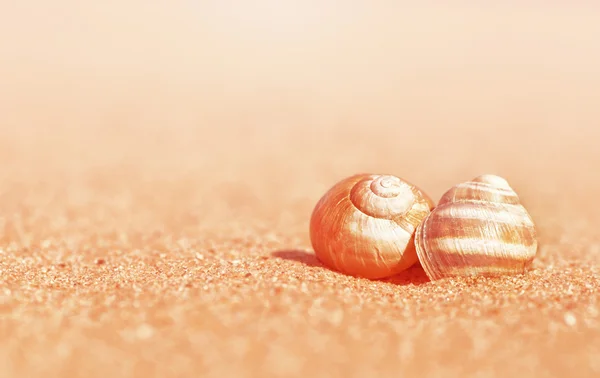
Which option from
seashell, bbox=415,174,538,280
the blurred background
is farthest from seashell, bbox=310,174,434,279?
the blurred background

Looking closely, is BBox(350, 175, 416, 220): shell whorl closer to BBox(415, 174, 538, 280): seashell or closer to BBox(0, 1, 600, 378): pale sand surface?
BBox(415, 174, 538, 280): seashell

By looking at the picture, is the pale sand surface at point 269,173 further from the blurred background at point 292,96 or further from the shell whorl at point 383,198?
the shell whorl at point 383,198

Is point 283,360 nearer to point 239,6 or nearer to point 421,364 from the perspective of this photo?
point 421,364

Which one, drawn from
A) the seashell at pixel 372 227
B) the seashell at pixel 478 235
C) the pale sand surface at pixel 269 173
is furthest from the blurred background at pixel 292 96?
the seashell at pixel 478 235

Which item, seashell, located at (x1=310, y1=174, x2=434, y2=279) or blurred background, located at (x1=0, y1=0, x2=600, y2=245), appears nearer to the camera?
seashell, located at (x1=310, y1=174, x2=434, y2=279)

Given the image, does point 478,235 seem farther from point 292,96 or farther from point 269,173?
point 292,96

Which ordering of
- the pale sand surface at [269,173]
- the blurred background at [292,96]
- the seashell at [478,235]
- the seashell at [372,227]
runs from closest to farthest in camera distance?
the pale sand surface at [269,173]
the seashell at [478,235]
the seashell at [372,227]
the blurred background at [292,96]

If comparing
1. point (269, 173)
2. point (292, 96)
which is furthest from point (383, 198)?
point (292, 96)
